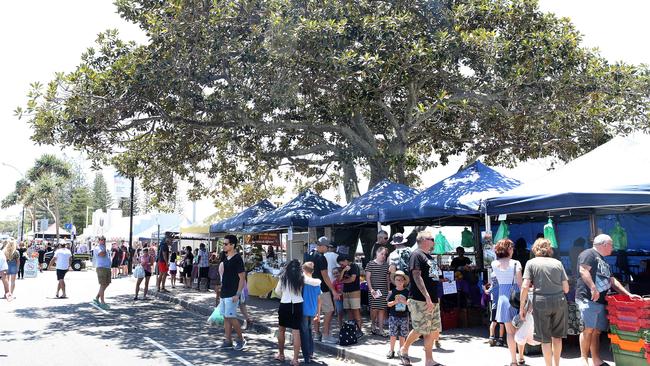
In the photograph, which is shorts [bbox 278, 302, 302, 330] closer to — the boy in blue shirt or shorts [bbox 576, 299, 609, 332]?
the boy in blue shirt

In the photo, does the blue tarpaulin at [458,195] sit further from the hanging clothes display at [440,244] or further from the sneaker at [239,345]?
the hanging clothes display at [440,244]

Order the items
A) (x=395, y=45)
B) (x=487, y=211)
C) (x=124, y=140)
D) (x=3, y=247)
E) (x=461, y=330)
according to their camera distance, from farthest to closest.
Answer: (x=124, y=140) < (x=3, y=247) < (x=395, y=45) < (x=461, y=330) < (x=487, y=211)

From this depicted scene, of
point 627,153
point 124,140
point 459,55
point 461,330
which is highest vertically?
point 459,55

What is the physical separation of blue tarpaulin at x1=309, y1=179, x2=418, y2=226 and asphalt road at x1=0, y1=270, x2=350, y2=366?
3.47 m

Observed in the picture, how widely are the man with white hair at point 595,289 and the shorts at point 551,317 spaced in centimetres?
46

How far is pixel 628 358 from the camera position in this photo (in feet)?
21.8

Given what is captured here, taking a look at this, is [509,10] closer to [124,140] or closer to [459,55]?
[459,55]

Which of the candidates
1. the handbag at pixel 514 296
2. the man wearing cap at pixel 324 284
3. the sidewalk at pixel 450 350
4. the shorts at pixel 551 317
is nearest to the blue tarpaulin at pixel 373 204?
the sidewalk at pixel 450 350

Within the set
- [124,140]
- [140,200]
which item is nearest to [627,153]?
[124,140]

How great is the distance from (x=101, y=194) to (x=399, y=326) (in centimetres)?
10814

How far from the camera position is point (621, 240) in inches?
452

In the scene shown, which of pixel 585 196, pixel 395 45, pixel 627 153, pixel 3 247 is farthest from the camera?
pixel 3 247

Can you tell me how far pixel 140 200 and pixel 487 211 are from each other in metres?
86.7

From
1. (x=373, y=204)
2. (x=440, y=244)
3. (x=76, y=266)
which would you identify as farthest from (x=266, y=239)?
(x=76, y=266)
